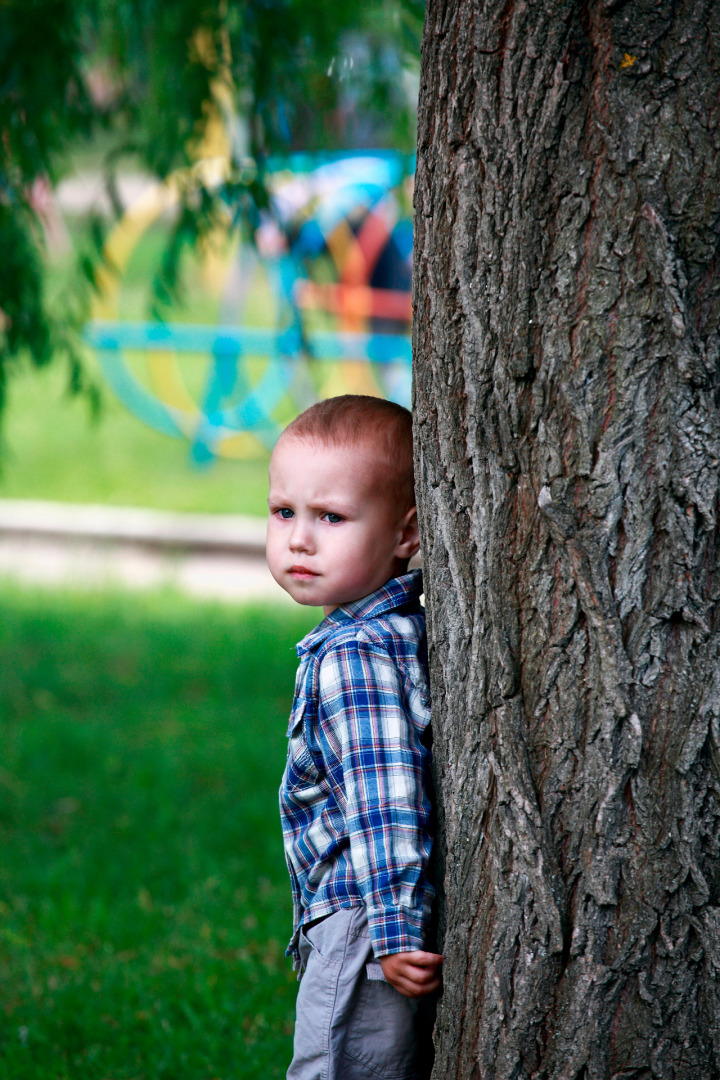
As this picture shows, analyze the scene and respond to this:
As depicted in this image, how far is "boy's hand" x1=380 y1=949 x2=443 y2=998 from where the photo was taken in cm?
172

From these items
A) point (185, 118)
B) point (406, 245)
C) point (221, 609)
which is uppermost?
point (406, 245)

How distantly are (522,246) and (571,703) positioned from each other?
2.09 feet

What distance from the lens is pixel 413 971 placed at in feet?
5.66

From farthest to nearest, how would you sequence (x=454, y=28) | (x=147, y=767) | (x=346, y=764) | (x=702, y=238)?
(x=147, y=767) < (x=346, y=764) < (x=454, y=28) < (x=702, y=238)

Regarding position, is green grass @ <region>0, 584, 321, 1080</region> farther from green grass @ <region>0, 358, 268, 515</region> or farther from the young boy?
green grass @ <region>0, 358, 268, 515</region>

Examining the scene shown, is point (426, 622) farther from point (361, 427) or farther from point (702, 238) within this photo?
point (702, 238)

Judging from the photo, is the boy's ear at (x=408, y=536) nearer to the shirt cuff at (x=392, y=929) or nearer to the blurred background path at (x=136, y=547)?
the shirt cuff at (x=392, y=929)

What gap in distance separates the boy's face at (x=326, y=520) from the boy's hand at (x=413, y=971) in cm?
58

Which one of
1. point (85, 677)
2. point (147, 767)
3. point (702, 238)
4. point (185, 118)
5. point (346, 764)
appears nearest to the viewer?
point (702, 238)

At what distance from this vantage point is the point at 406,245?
34.0 ft

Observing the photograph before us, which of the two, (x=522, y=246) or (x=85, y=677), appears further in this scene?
(x=85, y=677)

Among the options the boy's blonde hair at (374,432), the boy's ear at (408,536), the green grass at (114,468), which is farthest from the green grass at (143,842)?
the green grass at (114,468)

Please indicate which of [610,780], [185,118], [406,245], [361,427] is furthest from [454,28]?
[406,245]

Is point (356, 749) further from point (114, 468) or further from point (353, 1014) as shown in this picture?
point (114, 468)
